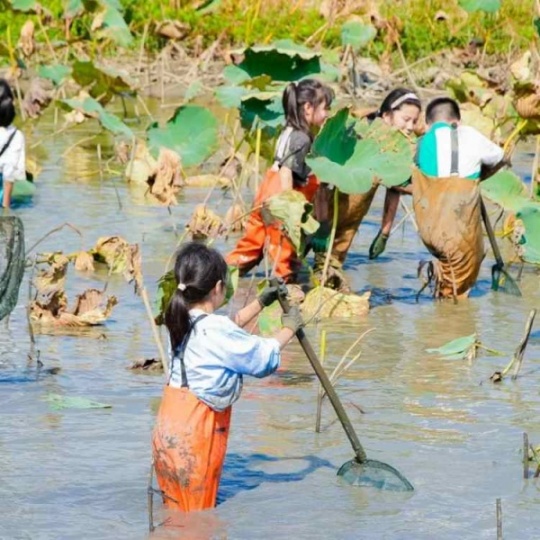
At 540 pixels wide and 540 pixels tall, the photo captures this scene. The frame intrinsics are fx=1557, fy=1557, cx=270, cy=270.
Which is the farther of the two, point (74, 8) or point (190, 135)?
point (74, 8)

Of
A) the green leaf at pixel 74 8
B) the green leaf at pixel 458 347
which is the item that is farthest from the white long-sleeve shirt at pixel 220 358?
the green leaf at pixel 74 8

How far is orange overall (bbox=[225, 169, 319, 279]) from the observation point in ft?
29.7

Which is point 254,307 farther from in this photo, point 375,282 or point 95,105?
point 95,105

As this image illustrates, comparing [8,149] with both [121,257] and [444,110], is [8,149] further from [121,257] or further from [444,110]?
[444,110]

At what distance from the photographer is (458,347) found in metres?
7.81

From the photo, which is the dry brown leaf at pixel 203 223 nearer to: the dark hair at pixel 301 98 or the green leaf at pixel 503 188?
the dark hair at pixel 301 98

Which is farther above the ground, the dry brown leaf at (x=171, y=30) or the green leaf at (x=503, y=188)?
the dry brown leaf at (x=171, y=30)

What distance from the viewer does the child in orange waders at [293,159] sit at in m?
8.94

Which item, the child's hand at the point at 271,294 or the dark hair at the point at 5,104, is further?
the dark hair at the point at 5,104

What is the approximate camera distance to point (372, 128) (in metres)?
8.45

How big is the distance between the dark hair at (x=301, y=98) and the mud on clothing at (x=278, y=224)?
0.07m

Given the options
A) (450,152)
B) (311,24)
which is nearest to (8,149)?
(450,152)

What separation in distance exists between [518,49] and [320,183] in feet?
28.6

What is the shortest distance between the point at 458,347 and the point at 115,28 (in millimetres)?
7510
